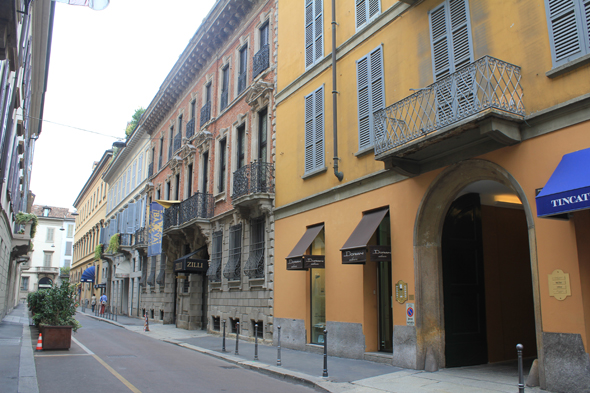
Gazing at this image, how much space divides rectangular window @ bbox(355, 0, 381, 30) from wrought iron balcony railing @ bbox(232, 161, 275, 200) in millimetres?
6258

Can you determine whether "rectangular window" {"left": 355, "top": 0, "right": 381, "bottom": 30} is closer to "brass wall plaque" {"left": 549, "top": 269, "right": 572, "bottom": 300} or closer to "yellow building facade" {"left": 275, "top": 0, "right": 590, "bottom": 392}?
"yellow building facade" {"left": 275, "top": 0, "right": 590, "bottom": 392}

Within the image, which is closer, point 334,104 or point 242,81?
point 334,104

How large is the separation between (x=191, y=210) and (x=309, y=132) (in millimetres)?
10254

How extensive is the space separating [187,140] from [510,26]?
20.5 metres

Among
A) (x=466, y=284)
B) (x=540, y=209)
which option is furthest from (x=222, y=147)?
(x=540, y=209)

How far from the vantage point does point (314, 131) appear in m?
15.1

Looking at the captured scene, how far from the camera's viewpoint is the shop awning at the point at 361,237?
11375 mm

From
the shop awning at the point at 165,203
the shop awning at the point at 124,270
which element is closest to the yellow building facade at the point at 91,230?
the shop awning at the point at 124,270

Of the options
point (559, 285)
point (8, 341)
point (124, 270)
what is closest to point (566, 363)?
point (559, 285)

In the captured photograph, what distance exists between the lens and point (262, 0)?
1958cm

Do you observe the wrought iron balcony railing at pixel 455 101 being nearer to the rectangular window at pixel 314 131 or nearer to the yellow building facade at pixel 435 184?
the yellow building facade at pixel 435 184

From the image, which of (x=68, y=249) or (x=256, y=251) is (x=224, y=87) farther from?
(x=68, y=249)

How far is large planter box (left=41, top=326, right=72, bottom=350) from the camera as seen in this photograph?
13383mm

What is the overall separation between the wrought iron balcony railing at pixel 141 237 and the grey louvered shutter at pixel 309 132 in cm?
2056
